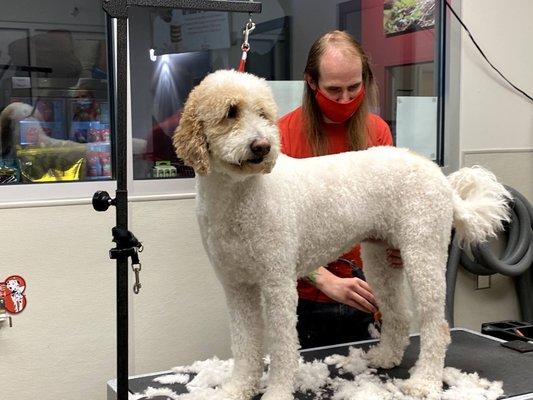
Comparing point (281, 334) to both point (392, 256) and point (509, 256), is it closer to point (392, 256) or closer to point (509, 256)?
point (392, 256)

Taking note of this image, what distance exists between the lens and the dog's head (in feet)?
3.46

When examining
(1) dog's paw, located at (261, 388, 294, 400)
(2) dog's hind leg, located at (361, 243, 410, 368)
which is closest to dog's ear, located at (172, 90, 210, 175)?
(1) dog's paw, located at (261, 388, 294, 400)

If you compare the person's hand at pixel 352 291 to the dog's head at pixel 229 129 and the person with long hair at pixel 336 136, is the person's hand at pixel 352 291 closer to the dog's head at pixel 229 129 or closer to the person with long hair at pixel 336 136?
the person with long hair at pixel 336 136

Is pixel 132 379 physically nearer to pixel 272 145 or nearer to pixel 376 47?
pixel 272 145

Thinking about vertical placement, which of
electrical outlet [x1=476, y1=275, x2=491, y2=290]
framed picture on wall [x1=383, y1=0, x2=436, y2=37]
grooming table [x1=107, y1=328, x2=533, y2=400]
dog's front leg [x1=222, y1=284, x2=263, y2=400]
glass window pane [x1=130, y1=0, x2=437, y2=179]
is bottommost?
electrical outlet [x1=476, y1=275, x2=491, y2=290]

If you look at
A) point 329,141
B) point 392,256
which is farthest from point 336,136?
point 392,256

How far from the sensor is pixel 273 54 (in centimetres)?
252

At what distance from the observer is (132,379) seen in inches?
60.4

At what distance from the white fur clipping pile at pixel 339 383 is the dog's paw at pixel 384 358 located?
0.02 m

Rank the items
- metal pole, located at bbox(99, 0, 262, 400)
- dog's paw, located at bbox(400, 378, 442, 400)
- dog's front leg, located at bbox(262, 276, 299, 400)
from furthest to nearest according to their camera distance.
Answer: dog's paw, located at bbox(400, 378, 442, 400) → dog's front leg, located at bbox(262, 276, 299, 400) → metal pole, located at bbox(99, 0, 262, 400)

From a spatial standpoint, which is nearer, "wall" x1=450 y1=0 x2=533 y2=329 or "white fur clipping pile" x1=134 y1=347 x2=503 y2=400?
"white fur clipping pile" x1=134 y1=347 x2=503 y2=400

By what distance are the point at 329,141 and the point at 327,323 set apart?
0.55m

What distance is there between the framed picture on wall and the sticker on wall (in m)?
1.91

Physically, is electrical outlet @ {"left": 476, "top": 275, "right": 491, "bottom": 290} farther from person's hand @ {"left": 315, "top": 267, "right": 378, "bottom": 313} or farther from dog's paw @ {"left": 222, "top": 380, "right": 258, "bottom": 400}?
dog's paw @ {"left": 222, "top": 380, "right": 258, "bottom": 400}
